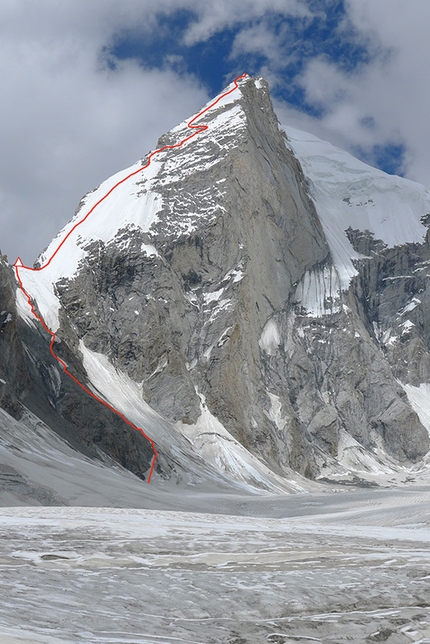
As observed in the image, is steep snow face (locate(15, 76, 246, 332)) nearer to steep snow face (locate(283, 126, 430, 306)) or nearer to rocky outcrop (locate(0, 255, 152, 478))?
rocky outcrop (locate(0, 255, 152, 478))

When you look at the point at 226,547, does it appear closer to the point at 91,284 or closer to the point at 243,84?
the point at 91,284

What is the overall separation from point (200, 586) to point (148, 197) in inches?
3854

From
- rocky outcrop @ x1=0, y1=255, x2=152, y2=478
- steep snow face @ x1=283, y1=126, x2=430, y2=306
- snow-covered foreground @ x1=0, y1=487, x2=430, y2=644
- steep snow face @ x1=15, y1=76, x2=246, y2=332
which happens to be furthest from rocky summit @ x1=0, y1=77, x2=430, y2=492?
snow-covered foreground @ x1=0, y1=487, x2=430, y2=644

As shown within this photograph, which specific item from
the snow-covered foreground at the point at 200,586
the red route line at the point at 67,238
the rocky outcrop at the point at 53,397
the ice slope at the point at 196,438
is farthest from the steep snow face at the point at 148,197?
the snow-covered foreground at the point at 200,586

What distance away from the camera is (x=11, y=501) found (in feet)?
104

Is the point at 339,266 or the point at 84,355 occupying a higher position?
the point at 339,266

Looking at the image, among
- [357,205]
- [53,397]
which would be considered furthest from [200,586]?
[357,205]

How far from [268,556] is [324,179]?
6525 inches

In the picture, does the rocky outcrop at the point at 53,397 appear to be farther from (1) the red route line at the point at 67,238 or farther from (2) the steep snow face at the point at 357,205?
(2) the steep snow face at the point at 357,205

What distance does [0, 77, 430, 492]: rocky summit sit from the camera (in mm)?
69875

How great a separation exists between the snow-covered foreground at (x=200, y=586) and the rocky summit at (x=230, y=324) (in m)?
43.5

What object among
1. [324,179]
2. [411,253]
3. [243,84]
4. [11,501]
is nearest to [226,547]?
[11,501]

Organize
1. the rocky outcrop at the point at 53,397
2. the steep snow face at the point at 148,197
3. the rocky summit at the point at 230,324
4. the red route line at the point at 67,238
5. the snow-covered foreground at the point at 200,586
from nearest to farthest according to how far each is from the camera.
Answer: the snow-covered foreground at the point at 200,586 → the rocky outcrop at the point at 53,397 → the red route line at the point at 67,238 → the rocky summit at the point at 230,324 → the steep snow face at the point at 148,197

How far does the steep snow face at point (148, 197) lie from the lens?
92.4 meters
